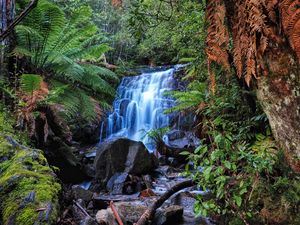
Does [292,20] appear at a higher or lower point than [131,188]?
higher

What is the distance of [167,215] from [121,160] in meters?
3.17

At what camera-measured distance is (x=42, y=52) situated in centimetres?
523

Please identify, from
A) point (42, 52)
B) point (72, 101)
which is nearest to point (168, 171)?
point (72, 101)

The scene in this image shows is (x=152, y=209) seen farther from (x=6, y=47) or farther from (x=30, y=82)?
(x=6, y=47)

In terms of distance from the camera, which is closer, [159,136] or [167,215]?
[167,215]

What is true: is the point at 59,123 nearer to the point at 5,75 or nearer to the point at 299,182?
the point at 5,75

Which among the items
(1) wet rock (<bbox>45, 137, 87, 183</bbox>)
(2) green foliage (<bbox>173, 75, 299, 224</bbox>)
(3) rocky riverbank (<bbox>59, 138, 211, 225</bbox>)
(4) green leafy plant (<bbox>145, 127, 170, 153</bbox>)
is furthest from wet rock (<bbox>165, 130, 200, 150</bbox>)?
(2) green foliage (<bbox>173, 75, 299, 224</bbox>)

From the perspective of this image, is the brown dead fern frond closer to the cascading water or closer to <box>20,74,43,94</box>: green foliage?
<box>20,74,43,94</box>: green foliage

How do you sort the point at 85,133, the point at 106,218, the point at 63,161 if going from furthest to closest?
1. the point at 85,133
2. the point at 63,161
3. the point at 106,218

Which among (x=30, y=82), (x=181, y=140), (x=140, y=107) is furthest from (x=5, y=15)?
(x=140, y=107)

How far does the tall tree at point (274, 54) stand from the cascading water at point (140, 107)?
6.80 meters

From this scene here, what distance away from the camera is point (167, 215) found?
2.87 m

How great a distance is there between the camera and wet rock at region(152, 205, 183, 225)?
2.83m

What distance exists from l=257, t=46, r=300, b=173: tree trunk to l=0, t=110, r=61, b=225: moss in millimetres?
1552
